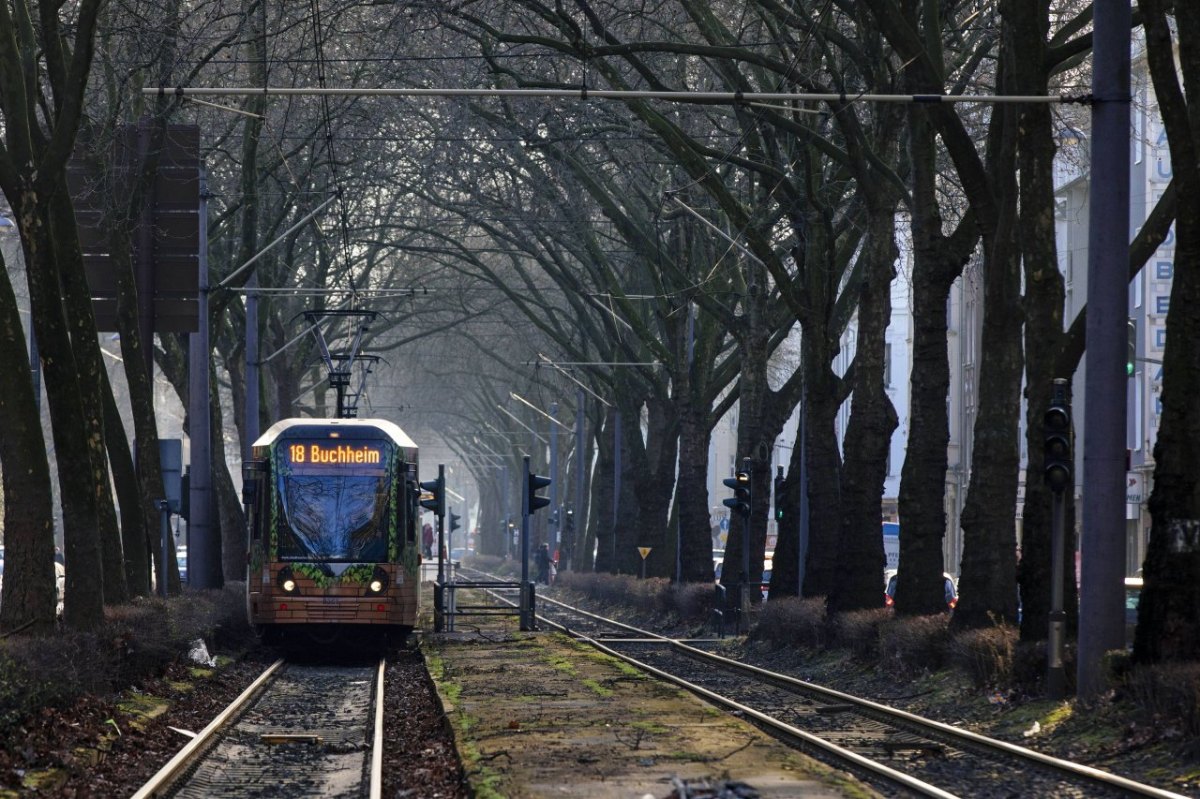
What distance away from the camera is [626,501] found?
56406 millimetres

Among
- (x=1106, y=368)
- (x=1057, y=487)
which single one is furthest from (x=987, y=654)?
(x=1106, y=368)

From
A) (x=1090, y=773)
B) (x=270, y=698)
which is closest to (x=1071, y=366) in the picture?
(x=1090, y=773)

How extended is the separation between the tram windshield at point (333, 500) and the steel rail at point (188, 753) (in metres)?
5.59

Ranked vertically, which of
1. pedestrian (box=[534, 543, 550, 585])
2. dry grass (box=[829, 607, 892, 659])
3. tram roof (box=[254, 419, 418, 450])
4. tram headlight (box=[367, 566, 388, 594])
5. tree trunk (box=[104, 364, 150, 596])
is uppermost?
tram roof (box=[254, 419, 418, 450])

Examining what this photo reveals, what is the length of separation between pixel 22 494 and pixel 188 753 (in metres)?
4.96

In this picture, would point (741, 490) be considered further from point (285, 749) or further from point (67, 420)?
point (285, 749)

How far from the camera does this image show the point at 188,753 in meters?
15.4

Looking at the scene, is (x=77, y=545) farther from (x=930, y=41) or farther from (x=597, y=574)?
(x=597, y=574)

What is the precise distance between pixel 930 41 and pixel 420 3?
7407 mm

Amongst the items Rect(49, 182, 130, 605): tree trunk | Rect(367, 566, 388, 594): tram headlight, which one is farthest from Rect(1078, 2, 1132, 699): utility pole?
Rect(367, 566, 388, 594): tram headlight

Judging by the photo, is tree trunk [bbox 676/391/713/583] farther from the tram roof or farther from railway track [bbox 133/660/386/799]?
railway track [bbox 133/660/386/799]

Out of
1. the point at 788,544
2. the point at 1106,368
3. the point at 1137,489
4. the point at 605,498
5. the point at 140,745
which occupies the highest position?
the point at 1106,368

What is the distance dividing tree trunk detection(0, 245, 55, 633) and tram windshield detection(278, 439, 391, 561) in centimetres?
861

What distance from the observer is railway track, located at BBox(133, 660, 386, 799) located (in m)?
14.1
